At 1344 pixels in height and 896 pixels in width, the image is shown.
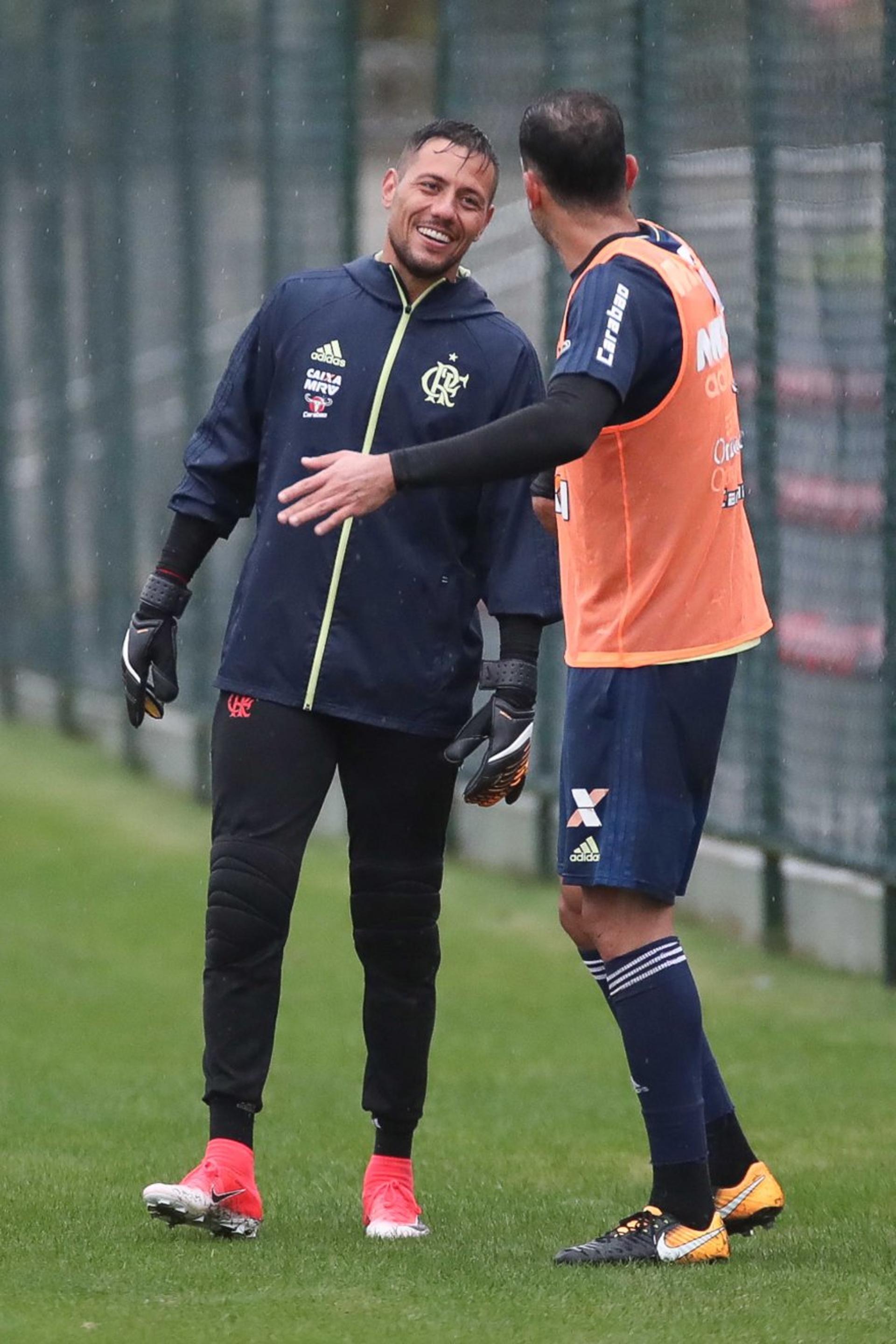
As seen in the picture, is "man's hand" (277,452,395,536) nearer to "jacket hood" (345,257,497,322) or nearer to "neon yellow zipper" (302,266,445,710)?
"neon yellow zipper" (302,266,445,710)

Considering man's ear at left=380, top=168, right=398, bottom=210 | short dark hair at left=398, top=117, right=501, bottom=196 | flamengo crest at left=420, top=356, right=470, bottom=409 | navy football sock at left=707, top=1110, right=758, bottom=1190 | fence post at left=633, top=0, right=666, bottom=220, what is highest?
fence post at left=633, top=0, right=666, bottom=220

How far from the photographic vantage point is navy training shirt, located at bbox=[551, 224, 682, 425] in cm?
445

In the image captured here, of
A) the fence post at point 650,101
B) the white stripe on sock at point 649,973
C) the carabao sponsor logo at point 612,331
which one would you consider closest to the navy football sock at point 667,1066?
Answer: the white stripe on sock at point 649,973

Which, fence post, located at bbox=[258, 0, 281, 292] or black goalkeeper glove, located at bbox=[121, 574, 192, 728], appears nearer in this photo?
black goalkeeper glove, located at bbox=[121, 574, 192, 728]

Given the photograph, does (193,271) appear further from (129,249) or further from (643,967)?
(643,967)

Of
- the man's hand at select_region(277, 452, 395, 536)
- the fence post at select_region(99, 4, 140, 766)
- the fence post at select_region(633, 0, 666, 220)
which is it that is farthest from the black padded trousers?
the fence post at select_region(99, 4, 140, 766)

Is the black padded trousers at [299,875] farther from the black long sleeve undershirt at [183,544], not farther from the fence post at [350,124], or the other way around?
the fence post at [350,124]

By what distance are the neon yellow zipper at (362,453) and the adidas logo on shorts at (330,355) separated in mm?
87

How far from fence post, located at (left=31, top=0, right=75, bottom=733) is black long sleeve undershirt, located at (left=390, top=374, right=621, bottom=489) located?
10.5m

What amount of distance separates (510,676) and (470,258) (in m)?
5.76

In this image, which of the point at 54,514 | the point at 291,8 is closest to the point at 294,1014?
the point at 291,8

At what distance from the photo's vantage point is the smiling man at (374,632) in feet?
16.6

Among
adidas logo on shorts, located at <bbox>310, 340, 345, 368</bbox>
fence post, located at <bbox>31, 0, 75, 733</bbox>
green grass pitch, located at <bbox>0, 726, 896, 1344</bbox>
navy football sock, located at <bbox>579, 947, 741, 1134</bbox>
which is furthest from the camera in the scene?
fence post, located at <bbox>31, 0, 75, 733</bbox>

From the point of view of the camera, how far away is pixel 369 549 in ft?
16.8
